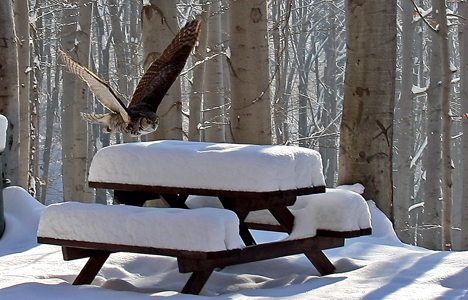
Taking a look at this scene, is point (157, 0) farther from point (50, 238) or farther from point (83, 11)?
point (83, 11)

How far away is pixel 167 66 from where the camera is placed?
5523mm

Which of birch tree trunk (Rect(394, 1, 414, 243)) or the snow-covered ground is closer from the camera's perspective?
the snow-covered ground

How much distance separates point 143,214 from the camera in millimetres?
3150

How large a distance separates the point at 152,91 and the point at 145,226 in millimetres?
2714

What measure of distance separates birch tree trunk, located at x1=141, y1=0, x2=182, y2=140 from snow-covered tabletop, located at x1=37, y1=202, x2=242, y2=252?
9.36 feet

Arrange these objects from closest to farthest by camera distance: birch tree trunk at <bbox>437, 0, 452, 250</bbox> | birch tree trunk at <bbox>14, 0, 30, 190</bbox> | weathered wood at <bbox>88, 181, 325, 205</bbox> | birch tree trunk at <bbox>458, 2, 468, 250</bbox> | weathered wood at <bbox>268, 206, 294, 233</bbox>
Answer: weathered wood at <bbox>88, 181, 325, 205</bbox> → weathered wood at <bbox>268, 206, 294, 233</bbox> → birch tree trunk at <bbox>14, 0, 30, 190</bbox> → birch tree trunk at <bbox>437, 0, 452, 250</bbox> → birch tree trunk at <bbox>458, 2, 468, 250</bbox>

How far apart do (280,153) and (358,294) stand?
2.84ft

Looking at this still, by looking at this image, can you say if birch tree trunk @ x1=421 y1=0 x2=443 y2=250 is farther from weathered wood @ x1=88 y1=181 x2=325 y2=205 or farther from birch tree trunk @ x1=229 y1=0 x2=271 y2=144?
weathered wood @ x1=88 y1=181 x2=325 y2=205

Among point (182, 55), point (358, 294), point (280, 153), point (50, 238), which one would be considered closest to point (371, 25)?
point (182, 55)

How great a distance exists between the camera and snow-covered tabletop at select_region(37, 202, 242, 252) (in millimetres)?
2950

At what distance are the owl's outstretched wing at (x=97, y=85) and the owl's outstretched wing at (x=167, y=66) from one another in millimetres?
376

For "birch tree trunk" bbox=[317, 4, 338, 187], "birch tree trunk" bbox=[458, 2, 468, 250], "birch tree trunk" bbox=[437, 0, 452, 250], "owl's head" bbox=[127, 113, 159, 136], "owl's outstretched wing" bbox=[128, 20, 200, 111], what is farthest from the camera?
"birch tree trunk" bbox=[317, 4, 338, 187]

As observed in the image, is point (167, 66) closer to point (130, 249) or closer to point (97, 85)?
point (97, 85)

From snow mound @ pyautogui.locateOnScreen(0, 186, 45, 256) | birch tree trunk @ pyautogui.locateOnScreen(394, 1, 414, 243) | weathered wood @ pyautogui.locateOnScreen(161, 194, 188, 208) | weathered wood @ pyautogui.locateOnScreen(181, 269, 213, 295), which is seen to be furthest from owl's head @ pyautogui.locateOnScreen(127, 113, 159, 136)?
birch tree trunk @ pyautogui.locateOnScreen(394, 1, 414, 243)
